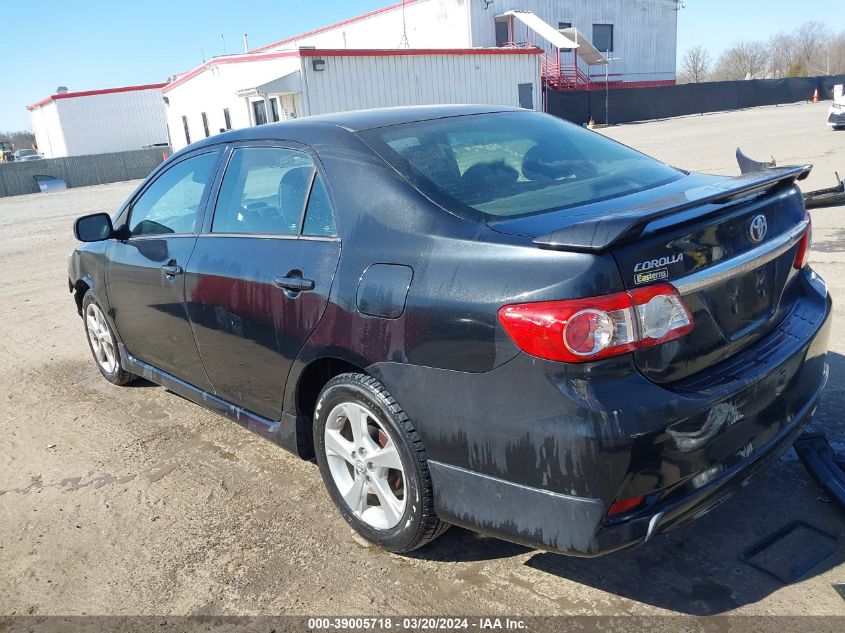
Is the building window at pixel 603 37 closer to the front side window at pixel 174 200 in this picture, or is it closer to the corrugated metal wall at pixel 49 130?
the corrugated metal wall at pixel 49 130

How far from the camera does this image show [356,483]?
298cm

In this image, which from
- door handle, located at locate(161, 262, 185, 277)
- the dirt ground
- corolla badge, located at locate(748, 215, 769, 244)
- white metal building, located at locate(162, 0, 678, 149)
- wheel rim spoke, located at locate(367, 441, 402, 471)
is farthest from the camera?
white metal building, located at locate(162, 0, 678, 149)

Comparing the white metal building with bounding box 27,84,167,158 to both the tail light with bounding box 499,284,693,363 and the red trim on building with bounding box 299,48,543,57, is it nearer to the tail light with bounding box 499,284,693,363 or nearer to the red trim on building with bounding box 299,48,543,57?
the red trim on building with bounding box 299,48,543,57

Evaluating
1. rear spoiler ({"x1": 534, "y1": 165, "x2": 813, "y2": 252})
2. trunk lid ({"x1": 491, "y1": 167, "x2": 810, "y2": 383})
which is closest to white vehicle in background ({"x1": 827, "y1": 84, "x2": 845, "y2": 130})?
Result: trunk lid ({"x1": 491, "y1": 167, "x2": 810, "y2": 383})

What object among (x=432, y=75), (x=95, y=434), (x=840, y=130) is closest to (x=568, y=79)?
(x=432, y=75)

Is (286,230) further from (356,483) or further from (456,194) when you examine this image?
(356,483)

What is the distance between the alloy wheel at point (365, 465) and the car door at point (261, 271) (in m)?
0.37

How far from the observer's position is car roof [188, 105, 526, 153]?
3.21 meters

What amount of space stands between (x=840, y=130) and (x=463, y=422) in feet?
67.7

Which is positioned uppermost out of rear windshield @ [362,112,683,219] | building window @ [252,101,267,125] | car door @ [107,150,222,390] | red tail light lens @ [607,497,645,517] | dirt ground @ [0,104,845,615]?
building window @ [252,101,267,125]

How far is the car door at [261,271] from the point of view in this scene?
2.98m

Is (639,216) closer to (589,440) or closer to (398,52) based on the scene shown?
(589,440)

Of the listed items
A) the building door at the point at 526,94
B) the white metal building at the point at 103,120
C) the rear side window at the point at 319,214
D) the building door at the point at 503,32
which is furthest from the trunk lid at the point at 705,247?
the white metal building at the point at 103,120

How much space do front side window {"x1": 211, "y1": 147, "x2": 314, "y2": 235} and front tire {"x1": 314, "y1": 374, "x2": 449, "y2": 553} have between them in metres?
0.82
